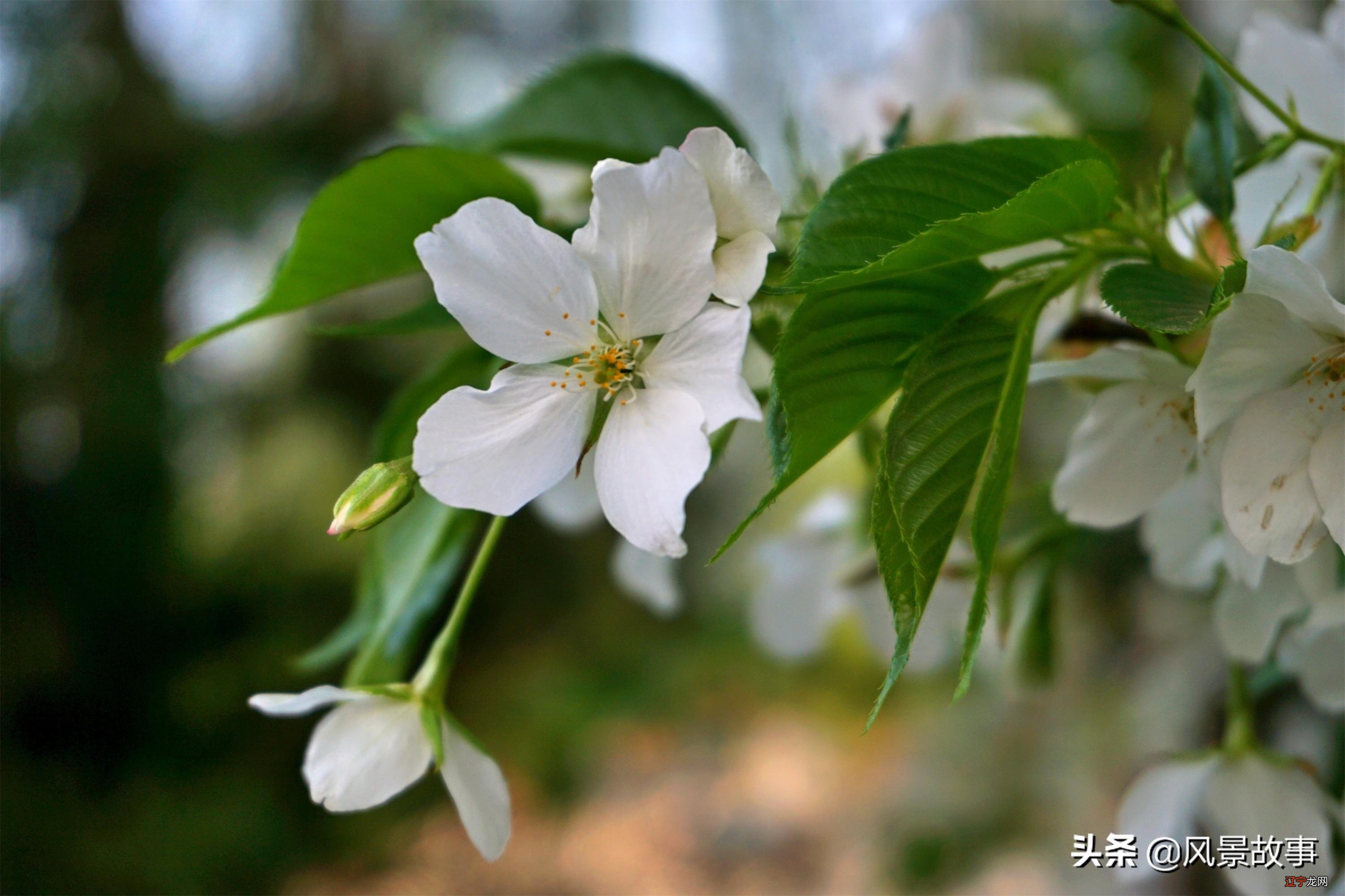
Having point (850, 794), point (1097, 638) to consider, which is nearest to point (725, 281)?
point (1097, 638)

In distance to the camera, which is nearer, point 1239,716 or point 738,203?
point 738,203

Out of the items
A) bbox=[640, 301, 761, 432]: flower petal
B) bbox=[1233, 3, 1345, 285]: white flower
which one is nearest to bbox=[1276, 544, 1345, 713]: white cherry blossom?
bbox=[1233, 3, 1345, 285]: white flower

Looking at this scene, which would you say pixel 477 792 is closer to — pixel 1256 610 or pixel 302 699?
pixel 302 699

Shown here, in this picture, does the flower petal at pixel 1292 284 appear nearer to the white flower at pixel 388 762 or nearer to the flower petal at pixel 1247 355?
the flower petal at pixel 1247 355

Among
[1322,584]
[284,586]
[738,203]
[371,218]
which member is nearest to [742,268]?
[738,203]

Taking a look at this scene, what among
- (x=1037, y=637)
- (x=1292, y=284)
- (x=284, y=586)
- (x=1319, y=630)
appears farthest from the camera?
(x=284, y=586)
